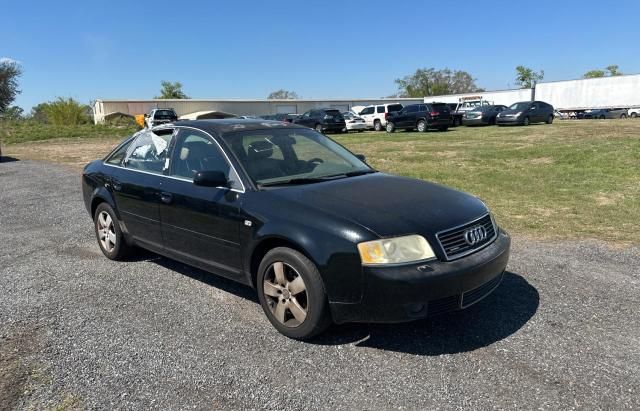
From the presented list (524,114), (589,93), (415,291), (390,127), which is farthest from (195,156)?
(589,93)

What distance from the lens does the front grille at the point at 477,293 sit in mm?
3338

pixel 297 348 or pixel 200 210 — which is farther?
pixel 200 210

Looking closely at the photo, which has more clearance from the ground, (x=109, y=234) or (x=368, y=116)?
(x=368, y=116)

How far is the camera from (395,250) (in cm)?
315

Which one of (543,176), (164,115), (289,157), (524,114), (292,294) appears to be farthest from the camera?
(164,115)

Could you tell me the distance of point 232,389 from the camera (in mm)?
2934

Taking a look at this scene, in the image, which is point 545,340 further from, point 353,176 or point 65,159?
point 65,159

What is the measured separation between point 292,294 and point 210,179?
3.65ft

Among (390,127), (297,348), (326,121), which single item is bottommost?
(297,348)

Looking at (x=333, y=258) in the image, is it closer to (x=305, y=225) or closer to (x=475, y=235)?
(x=305, y=225)

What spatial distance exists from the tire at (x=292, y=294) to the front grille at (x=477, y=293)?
3.03 feet

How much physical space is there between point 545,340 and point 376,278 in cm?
133

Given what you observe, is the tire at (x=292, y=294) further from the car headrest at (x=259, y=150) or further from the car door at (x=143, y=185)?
the car door at (x=143, y=185)

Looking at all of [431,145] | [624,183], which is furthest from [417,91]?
[624,183]
